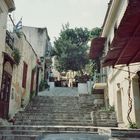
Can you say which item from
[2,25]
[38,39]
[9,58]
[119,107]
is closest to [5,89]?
[9,58]

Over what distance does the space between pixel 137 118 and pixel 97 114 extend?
4.65 metres

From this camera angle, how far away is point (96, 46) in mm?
20625

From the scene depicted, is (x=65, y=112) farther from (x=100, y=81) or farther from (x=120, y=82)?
(x=100, y=81)

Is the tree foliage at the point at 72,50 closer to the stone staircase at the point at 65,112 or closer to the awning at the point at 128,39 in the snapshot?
the stone staircase at the point at 65,112

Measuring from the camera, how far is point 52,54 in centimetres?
3525

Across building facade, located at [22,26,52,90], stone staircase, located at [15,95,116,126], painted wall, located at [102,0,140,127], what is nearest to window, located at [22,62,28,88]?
stone staircase, located at [15,95,116,126]

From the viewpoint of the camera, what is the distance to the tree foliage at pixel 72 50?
33719 mm

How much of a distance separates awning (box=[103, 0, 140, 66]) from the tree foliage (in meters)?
24.2

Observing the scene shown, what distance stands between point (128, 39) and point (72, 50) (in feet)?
87.7

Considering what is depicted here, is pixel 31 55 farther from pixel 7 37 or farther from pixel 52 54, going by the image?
pixel 52 54

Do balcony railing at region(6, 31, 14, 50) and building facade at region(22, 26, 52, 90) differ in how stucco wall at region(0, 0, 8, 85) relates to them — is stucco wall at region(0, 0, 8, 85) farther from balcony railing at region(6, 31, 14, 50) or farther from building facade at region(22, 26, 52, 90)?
building facade at region(22, 26, 52, 90)

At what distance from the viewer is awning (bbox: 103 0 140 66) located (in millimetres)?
5923

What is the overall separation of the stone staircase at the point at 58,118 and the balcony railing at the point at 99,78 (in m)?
1.21

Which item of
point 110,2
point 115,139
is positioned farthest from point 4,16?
point 115,139
